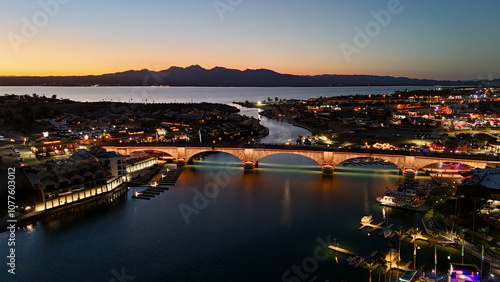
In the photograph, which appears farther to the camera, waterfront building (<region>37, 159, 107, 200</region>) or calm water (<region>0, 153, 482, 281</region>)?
waterfront building (<region>37, 159, 107, 200</region>)

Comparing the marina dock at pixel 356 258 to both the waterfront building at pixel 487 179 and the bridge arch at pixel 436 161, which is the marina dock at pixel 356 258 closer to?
the waterfront building at pixel 487 179

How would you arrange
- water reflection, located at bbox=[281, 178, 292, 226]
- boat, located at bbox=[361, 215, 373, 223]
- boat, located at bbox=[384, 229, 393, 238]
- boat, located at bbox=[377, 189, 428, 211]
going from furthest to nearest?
boat, located at bbox=[377, 189, 428, 211], water reflection, located at bbox=[281, 178, 292, 226], boat, located at bbox=[361, 215, 373, 223], boat, located at bbox=[384, 229, 393, 238]

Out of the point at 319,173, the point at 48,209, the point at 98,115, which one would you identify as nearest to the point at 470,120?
the point at 319,173

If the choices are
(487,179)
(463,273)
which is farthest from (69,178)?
(487,179)

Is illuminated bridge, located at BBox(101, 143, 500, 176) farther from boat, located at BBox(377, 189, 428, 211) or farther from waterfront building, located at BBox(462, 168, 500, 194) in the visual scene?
boat, located at BBox(377, 189, 428, 211)

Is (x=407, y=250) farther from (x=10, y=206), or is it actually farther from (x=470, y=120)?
(x=470, y=120)

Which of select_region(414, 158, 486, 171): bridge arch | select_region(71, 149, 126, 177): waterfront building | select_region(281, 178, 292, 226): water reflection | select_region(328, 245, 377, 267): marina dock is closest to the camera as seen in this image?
select_region(328, 245, 377, 267): marina dock

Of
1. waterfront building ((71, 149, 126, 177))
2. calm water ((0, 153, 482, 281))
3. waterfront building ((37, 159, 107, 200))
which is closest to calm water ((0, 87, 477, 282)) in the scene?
calm water ((0, 153, 482, 281))
